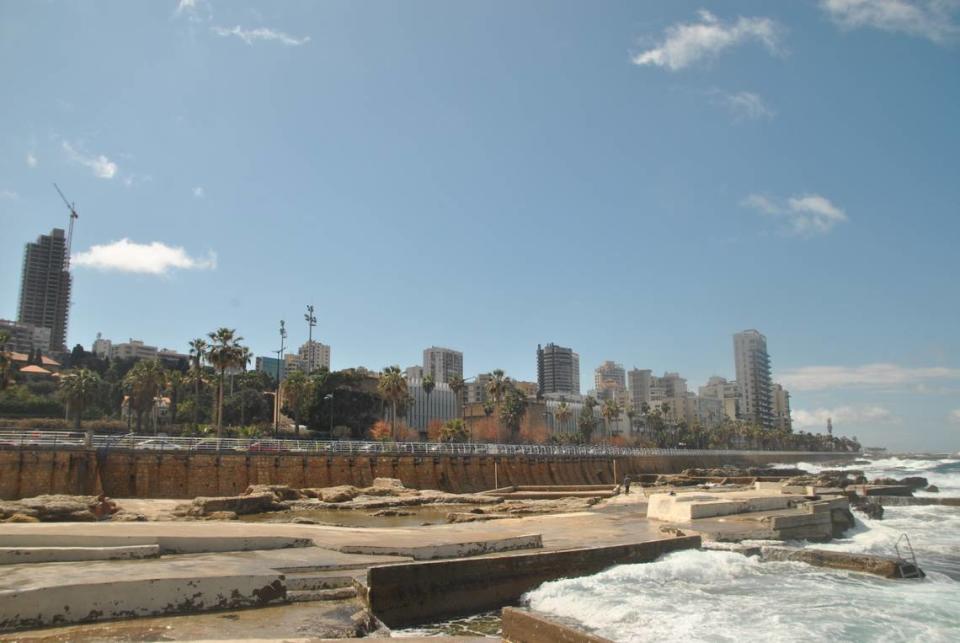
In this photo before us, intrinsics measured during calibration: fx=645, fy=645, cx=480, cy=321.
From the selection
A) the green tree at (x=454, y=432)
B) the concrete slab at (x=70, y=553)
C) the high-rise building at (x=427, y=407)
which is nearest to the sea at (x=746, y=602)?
the concrete slab at (x=70, y=553)

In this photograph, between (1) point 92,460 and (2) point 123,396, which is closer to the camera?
(1) point 92,460

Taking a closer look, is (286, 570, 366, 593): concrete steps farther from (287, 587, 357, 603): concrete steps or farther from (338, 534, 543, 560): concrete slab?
(338, 534, 543, 560): concrete slab

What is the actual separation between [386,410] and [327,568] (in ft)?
283

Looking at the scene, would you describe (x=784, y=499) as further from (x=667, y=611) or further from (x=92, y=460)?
(x=92, y=460)

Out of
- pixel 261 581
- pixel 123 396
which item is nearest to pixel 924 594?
pixel 261 581

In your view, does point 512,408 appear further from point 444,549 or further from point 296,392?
point 444,549

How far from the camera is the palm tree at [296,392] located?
76812 millimetres

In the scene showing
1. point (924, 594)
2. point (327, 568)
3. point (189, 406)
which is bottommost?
point (924, 594)

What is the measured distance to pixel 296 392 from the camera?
252ft

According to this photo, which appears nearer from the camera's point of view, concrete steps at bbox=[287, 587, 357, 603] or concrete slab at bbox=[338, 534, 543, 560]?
concrete steps at bbox=[287, 587, 357, 603]

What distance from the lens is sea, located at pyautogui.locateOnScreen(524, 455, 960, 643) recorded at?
11.0 m

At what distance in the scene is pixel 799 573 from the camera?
53.5 ft

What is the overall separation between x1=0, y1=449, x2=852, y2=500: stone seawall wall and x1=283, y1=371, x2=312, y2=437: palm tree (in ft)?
103

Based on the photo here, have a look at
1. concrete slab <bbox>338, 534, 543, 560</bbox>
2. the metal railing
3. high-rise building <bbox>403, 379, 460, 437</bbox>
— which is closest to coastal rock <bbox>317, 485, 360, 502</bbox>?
the metal railing
